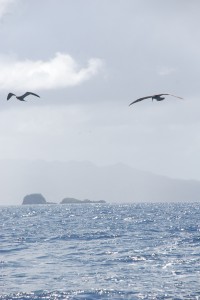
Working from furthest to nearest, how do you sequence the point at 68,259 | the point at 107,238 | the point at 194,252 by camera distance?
the point at 107,238 < the point at 194,252 < the point at 68,259

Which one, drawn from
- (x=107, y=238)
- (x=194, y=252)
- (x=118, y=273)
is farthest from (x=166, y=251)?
(x=107, y=238)

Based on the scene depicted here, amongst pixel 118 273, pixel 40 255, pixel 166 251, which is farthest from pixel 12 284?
pixel 166 251

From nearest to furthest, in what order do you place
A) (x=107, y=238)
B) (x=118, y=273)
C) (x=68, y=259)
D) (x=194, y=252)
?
1. (x=118, y=273)
2. (x=68, y=259)
3. (x=194, y=252)
4. (x=107, y=238)

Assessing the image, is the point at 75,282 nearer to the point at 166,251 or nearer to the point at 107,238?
the point at 166,251

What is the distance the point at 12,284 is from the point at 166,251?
20860mm

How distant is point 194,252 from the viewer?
167ft

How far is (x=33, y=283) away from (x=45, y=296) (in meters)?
4.45

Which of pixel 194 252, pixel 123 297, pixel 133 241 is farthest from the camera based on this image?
pixel 133 241

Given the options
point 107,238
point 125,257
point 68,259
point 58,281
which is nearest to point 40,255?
point 68,259

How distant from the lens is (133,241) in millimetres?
63969

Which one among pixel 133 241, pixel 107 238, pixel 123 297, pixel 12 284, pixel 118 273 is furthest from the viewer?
pixel 107 238

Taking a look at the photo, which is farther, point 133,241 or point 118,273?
point 133,241

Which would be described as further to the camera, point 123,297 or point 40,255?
point 40,255

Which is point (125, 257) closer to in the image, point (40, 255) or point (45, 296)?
point (40, 255)
